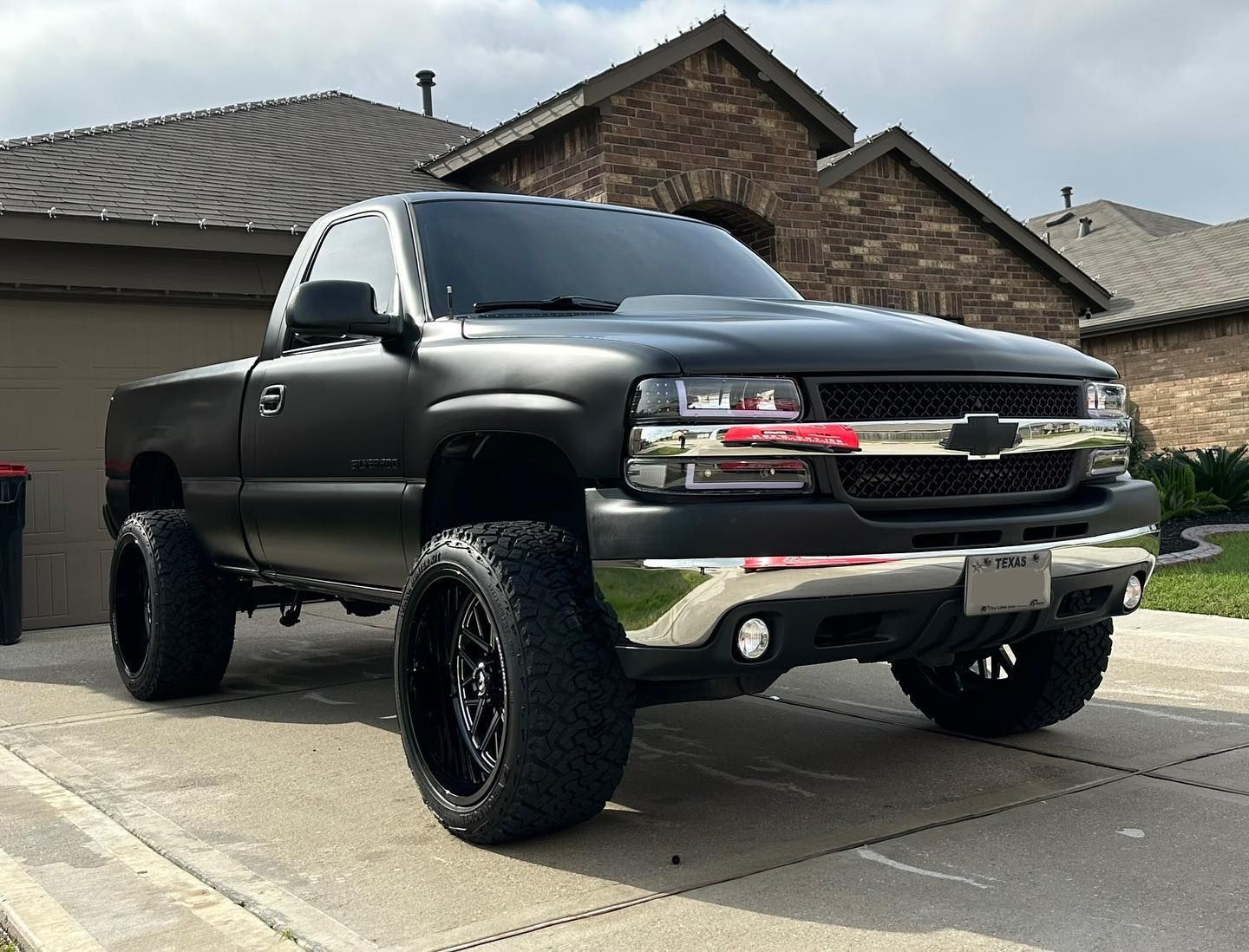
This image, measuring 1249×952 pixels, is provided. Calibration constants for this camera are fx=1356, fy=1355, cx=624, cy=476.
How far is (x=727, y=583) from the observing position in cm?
342

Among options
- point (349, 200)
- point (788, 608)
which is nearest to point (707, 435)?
point (788, 608)

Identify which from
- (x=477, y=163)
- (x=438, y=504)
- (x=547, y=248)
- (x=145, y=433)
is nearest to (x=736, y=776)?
(x=438, y=504)

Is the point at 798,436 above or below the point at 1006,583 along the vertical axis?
above

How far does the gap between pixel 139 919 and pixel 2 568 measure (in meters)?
6.50

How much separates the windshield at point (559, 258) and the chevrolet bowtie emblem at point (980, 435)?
1392 millimetres

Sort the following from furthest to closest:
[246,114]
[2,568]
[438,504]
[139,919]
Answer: [246,114] < [2,568] < [438,504] < [139,919]

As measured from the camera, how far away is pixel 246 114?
15281 millimetres

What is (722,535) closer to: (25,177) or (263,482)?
(263,482)

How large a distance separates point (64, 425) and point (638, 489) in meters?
7.83

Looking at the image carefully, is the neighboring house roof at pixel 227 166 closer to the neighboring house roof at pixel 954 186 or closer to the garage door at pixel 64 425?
the garage door at pixel 64 425

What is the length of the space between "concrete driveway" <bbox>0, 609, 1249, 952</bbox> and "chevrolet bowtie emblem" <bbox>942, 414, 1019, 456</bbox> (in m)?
1.13

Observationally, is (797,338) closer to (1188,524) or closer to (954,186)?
(1188,524)

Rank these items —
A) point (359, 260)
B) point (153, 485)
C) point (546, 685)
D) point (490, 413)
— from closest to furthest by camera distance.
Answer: point (546, 685), point (490, 413), point (359, 260), point (153, 485)

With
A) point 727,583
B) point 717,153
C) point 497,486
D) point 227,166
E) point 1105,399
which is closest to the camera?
point 727,583
